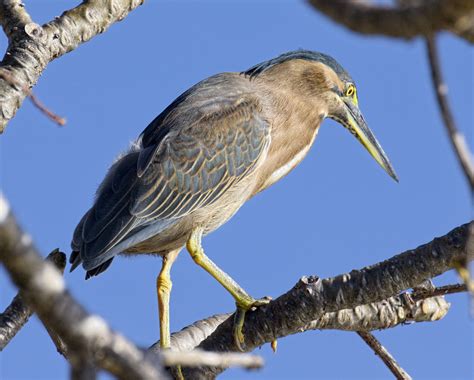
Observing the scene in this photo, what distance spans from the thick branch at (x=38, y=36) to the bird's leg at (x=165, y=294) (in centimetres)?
120

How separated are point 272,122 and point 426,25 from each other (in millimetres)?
3293

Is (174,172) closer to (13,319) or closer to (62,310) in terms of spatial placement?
(13,319)

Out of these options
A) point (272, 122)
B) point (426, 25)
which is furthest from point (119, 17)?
point (426, 25)

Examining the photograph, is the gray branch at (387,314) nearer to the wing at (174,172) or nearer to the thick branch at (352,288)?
the thick branch at (352,288)

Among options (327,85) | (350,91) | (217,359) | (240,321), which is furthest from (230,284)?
(217,359)

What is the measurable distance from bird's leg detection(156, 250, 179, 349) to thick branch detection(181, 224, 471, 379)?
2.15ft

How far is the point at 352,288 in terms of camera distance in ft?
9.95

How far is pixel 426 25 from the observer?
5.01 ft

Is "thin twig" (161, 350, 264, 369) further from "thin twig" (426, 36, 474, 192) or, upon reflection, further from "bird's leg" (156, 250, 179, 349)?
"bird's leg" (156, 250, 179, 349)

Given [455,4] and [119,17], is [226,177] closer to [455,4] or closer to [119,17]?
[119,17]

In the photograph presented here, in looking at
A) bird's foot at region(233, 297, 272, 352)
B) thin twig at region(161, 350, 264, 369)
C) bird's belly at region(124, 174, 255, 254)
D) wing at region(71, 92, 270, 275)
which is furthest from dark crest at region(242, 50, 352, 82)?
thin twig at region(161, 350, 264, 369)

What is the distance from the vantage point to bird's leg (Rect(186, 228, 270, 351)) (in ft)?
11.1

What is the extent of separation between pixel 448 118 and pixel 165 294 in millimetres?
3124

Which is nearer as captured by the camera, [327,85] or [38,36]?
A: [38,36]
